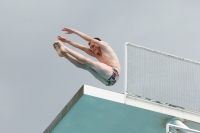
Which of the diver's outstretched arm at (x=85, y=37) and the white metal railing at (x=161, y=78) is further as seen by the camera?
the white metal railing at (x=161, y=78)

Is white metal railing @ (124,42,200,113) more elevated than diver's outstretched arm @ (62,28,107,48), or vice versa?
diver's outstretched arm @ (62,28,107,48)

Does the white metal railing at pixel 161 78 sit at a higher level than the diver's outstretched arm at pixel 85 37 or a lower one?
lower

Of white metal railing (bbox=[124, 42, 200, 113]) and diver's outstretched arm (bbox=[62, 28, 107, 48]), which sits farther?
white metal railing (bbox=[124, 42, 200, 113])

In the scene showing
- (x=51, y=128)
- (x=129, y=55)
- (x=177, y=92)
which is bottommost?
(x=51, y=128)

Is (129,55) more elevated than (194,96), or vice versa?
(129,55)

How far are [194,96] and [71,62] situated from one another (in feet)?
12.9

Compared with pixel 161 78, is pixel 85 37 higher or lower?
higher

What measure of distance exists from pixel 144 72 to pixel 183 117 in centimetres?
169

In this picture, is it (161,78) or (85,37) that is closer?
(85,37)

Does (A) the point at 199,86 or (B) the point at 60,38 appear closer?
(B) the point at 60,38

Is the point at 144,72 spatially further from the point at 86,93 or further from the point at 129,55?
the point at 86,93

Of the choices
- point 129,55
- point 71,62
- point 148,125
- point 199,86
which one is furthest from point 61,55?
point 199,86

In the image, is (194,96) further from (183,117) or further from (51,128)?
(51,128)

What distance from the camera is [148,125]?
16.6m
